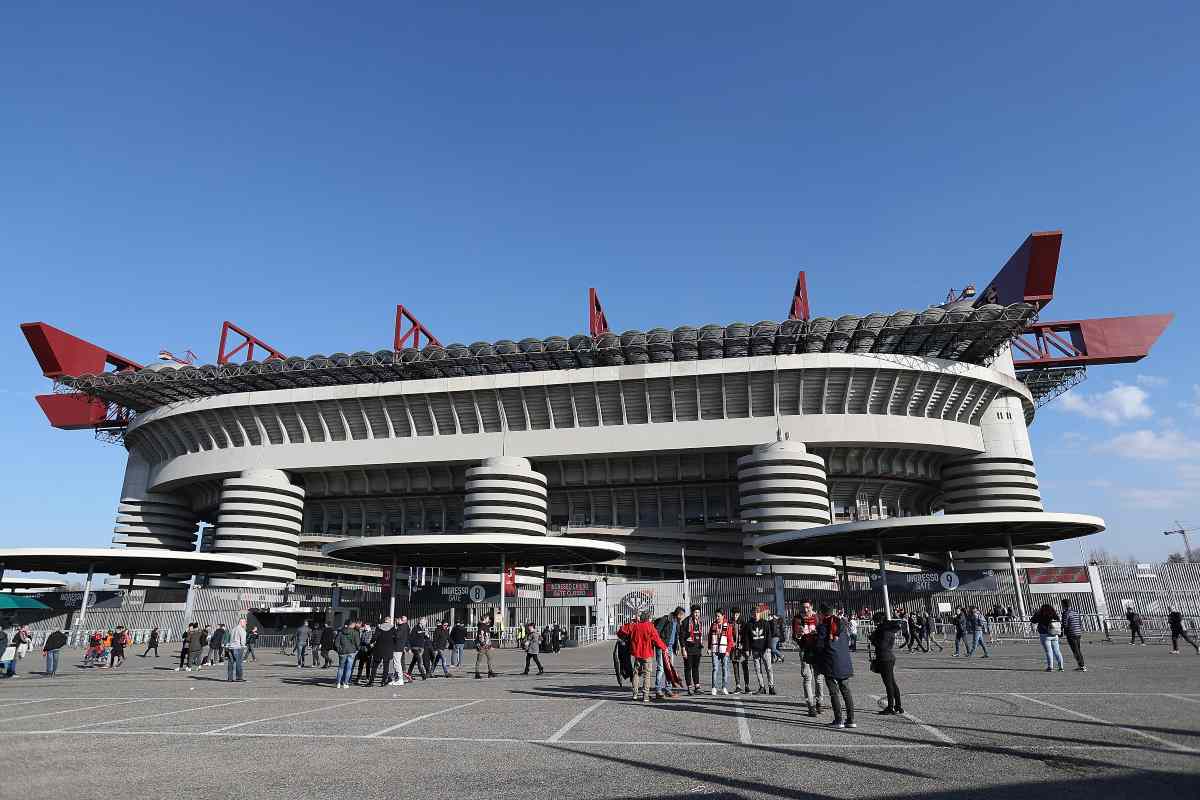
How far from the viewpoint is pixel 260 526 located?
192 feet

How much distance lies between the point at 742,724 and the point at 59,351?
71761 millimetres

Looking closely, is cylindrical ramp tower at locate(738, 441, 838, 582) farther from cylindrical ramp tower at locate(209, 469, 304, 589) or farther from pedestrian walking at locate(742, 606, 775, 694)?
cylindrical ramp tower at locate(209, 469, 304, 589)

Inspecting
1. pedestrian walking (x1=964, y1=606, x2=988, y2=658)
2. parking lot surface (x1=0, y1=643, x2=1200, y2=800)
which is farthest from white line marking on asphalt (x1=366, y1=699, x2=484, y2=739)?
→ pedestrian walking (x1=964, y1=606, x2=988, y2=658)

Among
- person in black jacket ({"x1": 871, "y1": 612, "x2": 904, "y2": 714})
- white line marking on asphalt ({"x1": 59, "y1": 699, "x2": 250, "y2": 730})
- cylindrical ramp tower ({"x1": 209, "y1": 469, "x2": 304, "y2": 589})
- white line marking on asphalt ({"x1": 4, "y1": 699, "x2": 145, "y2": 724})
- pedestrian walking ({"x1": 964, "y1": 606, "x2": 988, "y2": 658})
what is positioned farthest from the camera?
cylindrical ramp tower ({"x1": 209, "y1": 469, "x2": 304, "y2": 589})

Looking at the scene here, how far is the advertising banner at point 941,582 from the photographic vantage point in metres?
36.4

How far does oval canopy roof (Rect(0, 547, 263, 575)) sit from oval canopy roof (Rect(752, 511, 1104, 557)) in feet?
113

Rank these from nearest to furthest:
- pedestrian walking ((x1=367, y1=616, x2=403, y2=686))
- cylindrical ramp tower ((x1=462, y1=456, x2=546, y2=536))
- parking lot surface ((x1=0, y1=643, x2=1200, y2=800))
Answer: parking lot surface ((x1=0, y1=643, x2=1200, y2=800)) < pedestrian walking ((x1=367, y1=616, x2=403, y2=686)) < cylindrical ramp tower ((x1=462, y1=456, x2=546, y2=536))

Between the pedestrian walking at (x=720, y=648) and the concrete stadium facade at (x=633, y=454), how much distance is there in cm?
3629

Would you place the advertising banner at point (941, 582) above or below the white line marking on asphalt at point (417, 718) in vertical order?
above

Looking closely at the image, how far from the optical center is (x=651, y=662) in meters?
14.1

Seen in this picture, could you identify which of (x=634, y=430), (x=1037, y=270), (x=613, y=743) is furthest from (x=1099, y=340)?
(x=613, y=743)

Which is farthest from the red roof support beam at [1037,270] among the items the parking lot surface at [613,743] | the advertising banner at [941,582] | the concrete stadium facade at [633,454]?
the parking lot surface at [613,743]

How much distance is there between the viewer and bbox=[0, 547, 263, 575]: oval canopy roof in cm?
4138

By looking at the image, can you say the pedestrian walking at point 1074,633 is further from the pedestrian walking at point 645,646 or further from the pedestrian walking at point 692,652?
the pedestrian walking at point 645,646
